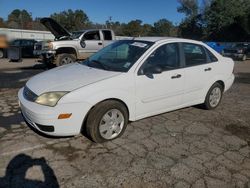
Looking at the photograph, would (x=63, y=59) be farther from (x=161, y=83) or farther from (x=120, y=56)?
(x=161, y=83)

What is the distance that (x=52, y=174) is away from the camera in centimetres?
335

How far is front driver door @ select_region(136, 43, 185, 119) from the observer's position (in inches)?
176

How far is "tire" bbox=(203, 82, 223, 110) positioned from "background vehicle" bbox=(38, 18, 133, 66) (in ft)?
24.0

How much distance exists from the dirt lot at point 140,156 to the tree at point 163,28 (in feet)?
228

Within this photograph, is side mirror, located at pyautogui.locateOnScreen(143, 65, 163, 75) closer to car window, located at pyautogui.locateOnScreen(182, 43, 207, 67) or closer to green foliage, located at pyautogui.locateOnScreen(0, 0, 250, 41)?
car window, located at pyautogui.locateOnScreen(182, 43, 207, 67)

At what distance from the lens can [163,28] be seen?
74.9 metres

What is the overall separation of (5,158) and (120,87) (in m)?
1.86

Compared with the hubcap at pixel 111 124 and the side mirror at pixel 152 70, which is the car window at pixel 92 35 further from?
the hubcap at pixel 111 124

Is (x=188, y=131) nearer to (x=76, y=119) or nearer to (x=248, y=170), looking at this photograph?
(x=248, y=170)

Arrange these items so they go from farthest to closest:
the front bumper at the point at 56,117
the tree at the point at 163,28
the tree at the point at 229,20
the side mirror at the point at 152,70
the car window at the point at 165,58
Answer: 1. the tree at the point at 163,28
2. the tree at the point at 229,20
3. the car window at the point at 165,58
4. the side mirror at the point at 152,70
5. the front bumper at the point at 56,117

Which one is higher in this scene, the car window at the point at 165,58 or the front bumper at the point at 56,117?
the car window at the point at 165,58

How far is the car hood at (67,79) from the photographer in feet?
13.1

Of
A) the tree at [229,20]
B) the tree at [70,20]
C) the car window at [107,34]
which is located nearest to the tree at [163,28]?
the tree at [70,20]

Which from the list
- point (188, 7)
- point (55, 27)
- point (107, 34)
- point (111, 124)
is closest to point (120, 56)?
point (111, 124)
